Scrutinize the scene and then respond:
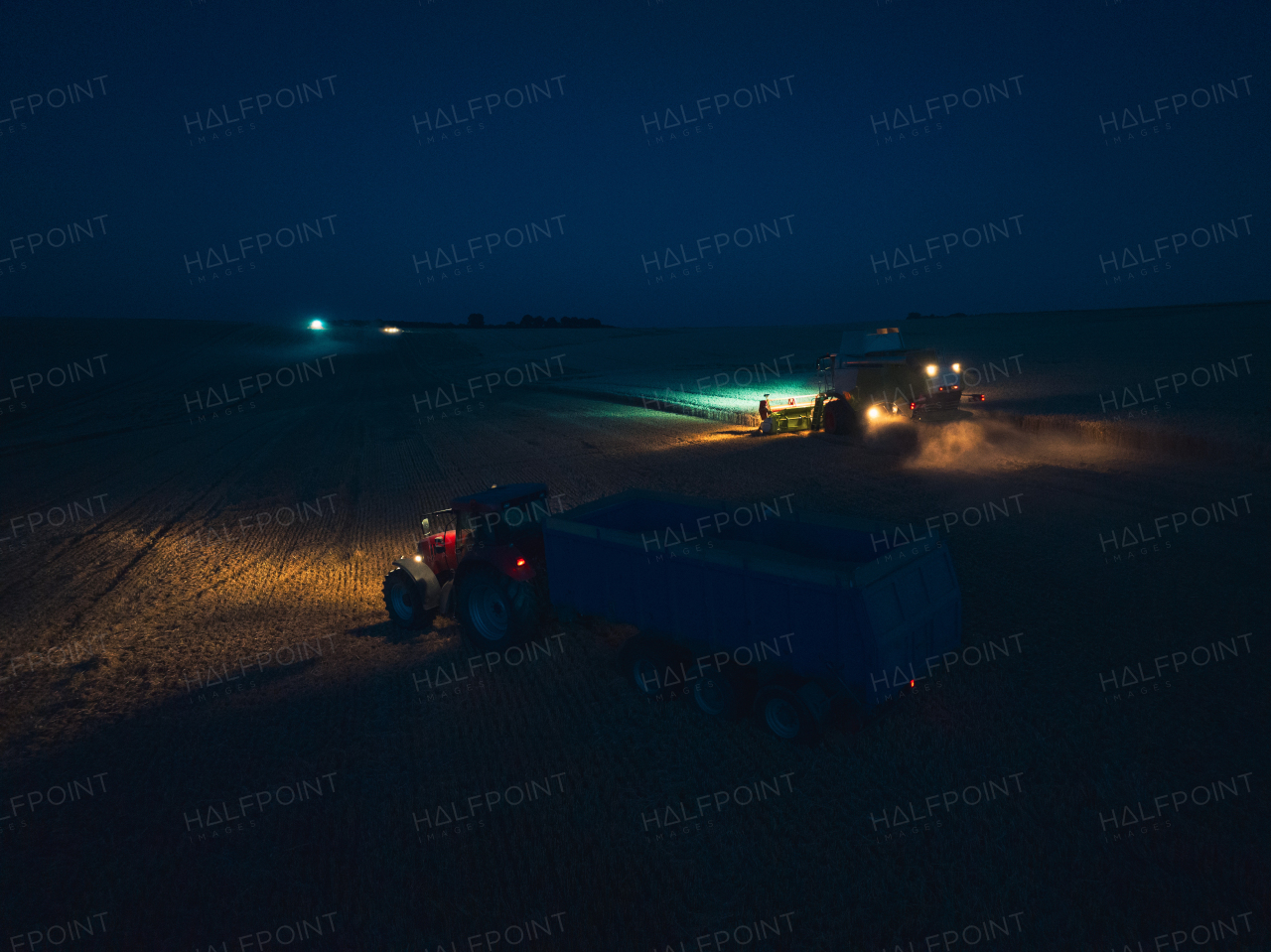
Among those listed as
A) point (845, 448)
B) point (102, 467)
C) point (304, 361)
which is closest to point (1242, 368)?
point (845, 448)

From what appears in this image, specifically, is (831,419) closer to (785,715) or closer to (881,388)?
(881,388)

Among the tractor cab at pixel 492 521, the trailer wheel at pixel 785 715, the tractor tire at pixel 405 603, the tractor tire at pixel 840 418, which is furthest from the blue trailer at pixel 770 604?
the tractor tire at pixel 840 418

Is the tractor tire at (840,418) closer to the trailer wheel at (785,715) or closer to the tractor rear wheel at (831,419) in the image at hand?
the tractor rear wheel at (831,419)

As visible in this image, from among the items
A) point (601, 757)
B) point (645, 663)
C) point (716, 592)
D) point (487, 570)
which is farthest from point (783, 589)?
point (487, 570)

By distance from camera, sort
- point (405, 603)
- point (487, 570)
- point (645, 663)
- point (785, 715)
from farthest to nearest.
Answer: point (405, 603), point (487, 570), point (645, 663), point (785, 715)

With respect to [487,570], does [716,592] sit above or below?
below

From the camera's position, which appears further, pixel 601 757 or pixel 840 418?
pixel 840 418

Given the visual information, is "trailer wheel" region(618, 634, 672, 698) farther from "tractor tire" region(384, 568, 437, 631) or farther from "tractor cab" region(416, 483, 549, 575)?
"tractor tire" region(384, 568, 437, 631)
